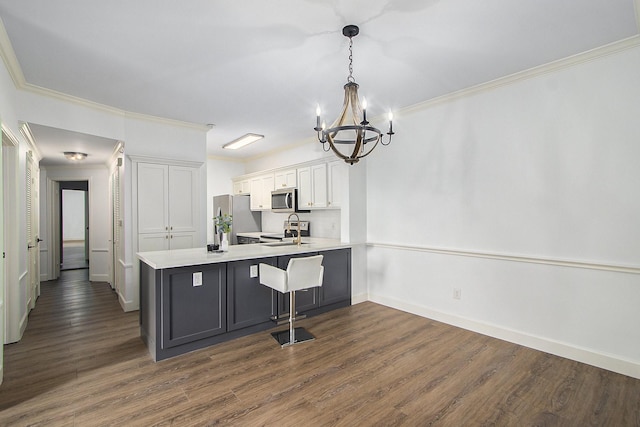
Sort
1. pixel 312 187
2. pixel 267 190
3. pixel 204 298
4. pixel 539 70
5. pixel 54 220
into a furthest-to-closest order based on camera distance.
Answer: pixel 54 220
pixel 267 190
pixel 312 187
pixel 204 298
pixel 539 70

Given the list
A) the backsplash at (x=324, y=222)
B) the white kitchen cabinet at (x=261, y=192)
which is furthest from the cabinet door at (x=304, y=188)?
the white kitchen cabinet at (x=261, y=192)

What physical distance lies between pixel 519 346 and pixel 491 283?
63 cm

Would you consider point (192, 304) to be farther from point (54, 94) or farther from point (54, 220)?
point (54, 220)

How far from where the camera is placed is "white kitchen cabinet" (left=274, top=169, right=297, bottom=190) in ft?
17.9

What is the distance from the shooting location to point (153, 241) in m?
4.42

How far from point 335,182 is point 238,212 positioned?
2.71 meters

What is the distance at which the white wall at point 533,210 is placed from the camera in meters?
2.59

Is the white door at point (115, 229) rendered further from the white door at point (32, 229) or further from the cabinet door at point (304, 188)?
the cabinet door at point (304, 188)

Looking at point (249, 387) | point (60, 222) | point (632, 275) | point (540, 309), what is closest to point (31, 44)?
point (249, 387)

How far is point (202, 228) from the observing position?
15.9 ft

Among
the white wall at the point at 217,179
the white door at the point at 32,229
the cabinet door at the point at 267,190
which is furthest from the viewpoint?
the white wall at the point at 217,179

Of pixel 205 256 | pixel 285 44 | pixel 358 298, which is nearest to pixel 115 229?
pixel 205 256

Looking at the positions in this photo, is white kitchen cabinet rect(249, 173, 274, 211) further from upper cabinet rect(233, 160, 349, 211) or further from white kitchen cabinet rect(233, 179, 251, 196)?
white kitchen cabinet rect(233, 179, 251, 196)

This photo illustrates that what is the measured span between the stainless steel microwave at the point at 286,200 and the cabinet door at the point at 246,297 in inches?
74.0
